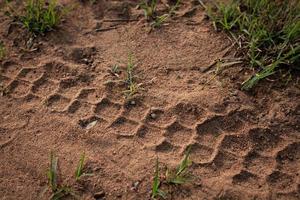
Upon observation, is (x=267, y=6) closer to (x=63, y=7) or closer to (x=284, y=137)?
(x=284, y=137)

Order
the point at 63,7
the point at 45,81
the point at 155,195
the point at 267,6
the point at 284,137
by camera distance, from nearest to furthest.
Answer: the point at 155,195 < the point at 284,137 < the point at 45,81 < the point at 267,6 < the point at 63,7

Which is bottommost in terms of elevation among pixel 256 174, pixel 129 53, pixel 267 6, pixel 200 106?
pixel 256 174

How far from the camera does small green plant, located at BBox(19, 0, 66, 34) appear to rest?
105 inches

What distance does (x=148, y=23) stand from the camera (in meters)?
2.74

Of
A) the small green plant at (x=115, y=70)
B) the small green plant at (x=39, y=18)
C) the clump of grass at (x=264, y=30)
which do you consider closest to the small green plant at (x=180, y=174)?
the clump of grass at (x=264, y=30)

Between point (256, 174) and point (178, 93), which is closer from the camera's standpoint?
point (256, 174)

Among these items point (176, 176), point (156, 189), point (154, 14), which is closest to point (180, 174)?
point (176, 176)

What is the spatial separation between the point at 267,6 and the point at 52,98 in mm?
1741

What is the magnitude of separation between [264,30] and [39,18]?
1731mm

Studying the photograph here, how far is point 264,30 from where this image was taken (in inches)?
97.0

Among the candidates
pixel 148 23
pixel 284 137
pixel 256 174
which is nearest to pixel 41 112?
pixel 148 23

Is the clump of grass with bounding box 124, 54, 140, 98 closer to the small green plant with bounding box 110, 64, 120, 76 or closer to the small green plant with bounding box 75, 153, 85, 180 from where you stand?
the small green plant with bounding box 110, 64, 120, 76

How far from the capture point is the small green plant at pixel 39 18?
2660 mm

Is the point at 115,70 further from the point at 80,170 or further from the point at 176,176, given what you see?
the point at 176,176
